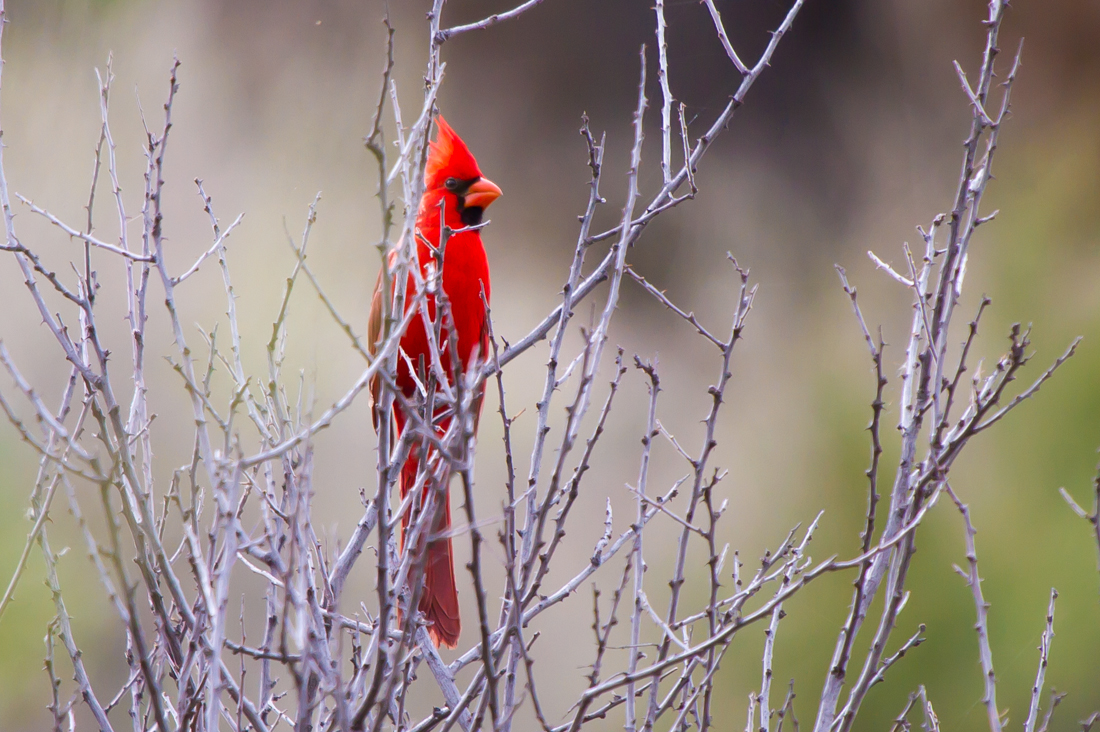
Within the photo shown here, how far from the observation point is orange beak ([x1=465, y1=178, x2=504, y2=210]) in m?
2.99

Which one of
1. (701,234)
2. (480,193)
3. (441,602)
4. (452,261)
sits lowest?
(441,602)

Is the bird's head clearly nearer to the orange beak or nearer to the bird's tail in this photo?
the orange beak

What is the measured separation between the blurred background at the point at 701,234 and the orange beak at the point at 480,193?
6.05 feet

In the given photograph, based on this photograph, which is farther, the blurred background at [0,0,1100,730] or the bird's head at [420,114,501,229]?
the blurred background at [0,0,1100,730]

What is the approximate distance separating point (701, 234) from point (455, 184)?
3.03m

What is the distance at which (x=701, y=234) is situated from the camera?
18.9 ft

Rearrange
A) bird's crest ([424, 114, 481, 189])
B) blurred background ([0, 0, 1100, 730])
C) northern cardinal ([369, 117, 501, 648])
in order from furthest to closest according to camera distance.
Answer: blurred background ([0, 0, 1100, 730]) → bird's crest ([424, 114, 481, 189]) → northern cardinal ([369, 117, 501, 648])

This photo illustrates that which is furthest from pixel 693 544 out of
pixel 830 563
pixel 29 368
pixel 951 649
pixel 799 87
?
pixel 830 563

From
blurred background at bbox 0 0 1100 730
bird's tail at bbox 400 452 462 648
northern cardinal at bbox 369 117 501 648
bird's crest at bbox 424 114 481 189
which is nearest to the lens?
bird's tail at bbox 400 452 462 648

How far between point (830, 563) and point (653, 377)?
452 millimetres

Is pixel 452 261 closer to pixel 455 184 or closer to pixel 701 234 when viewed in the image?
pixel 455 184

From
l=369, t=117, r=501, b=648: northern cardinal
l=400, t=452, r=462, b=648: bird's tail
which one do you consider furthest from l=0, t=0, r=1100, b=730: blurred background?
l=400, t=452, r=462, b=648: bird's tail

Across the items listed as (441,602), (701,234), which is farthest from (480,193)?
(701,234)

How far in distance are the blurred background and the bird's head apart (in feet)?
6.03
